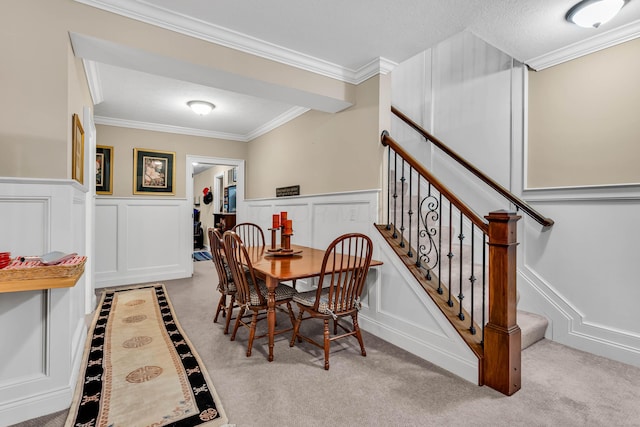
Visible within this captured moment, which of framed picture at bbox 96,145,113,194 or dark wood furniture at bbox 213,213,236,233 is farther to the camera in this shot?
dark wood furniture at bbox 213,213,236,233

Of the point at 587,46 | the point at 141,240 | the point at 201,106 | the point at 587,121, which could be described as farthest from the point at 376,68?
the point at 141,240

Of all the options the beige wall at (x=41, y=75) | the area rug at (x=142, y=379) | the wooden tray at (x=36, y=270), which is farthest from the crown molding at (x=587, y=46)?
the wooden tray at (x=36, y=270)

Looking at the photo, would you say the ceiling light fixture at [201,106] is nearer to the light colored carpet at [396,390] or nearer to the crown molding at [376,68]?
the crown molding at [376,68]

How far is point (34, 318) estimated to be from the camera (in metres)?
1.66

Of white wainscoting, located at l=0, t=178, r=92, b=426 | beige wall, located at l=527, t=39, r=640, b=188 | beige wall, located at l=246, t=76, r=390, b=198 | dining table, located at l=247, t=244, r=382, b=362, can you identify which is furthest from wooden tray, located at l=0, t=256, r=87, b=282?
beige wall, located at l=527, t=39, r=640, b=188

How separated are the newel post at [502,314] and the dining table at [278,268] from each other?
36.6 inches

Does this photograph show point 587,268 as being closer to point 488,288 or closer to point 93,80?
point 488,288

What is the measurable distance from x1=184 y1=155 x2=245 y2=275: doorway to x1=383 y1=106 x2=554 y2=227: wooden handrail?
294 cm

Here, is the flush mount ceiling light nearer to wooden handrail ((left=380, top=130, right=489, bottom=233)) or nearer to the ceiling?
the ceiling

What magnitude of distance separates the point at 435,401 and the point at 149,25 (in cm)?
301

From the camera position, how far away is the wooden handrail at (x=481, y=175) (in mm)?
2655

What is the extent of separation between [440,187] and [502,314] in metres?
0.90

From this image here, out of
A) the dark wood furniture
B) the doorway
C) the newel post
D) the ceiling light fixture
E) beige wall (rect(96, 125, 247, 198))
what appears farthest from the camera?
the dark wood furniture

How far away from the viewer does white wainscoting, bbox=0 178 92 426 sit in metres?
1.60
